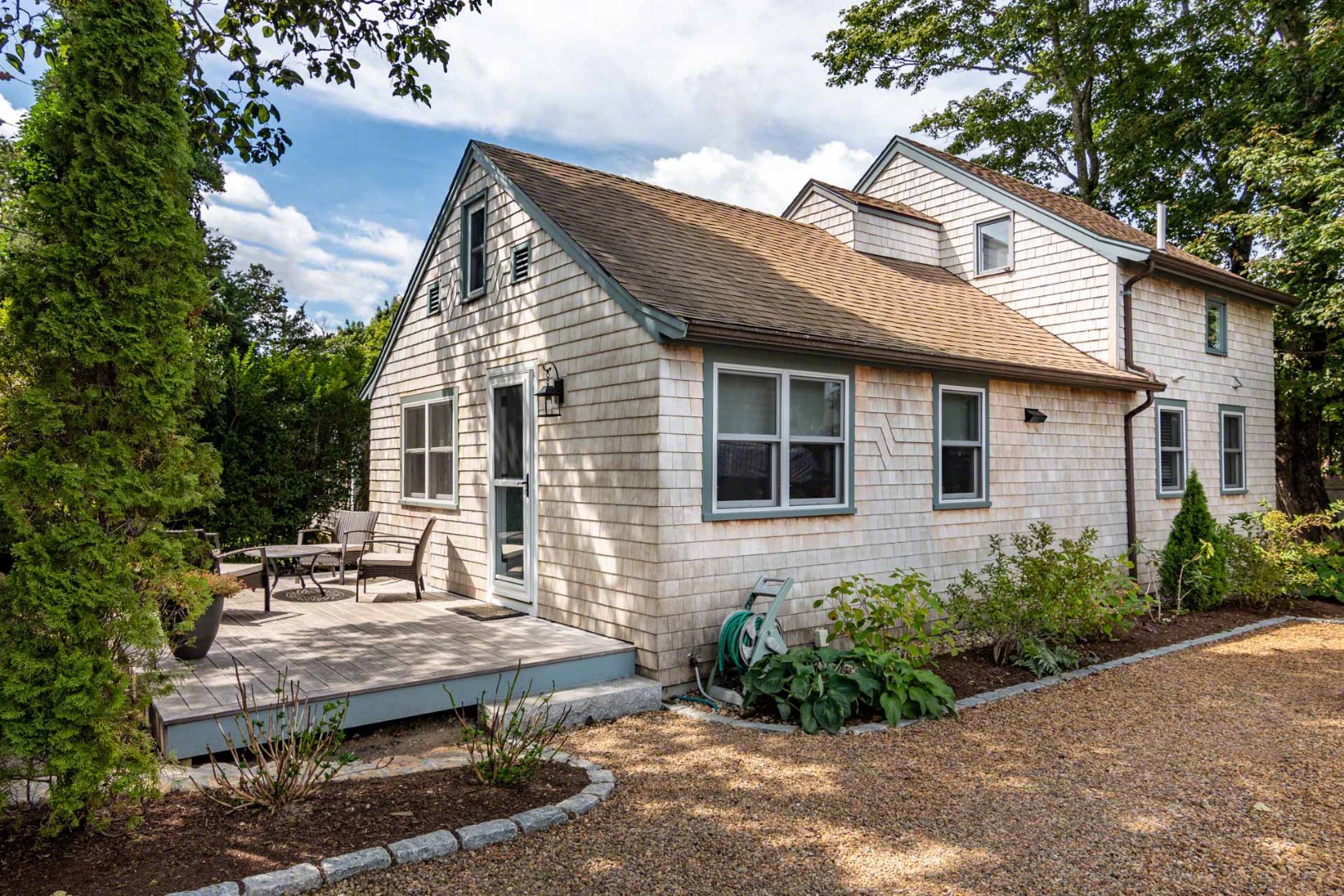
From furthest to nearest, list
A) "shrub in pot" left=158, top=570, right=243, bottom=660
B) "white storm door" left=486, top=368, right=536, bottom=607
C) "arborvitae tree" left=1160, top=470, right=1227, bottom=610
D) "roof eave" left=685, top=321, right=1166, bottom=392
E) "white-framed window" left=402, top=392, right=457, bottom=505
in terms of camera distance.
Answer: "arborvitae tree" left=1160, top=470, right=1227, bottom=610 → "white-framed window" left=402, top=392, right=457, bottom=505 → "white storm door" left=486, top=368, right=536, bottom=607 → "roof eave" left=685, top=321, right=1166, bottom=392 → "shrub in pot" left=158, top=570, right=243, bottom=660

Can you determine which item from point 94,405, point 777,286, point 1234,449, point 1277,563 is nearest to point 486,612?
point 777,286

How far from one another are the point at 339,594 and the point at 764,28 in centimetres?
1037

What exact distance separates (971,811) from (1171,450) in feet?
29.9

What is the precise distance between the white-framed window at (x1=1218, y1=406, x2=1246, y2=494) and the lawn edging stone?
1219 cm

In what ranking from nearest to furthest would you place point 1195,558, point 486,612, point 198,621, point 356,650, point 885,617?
point 198,621, point 356,650, point 885,617, point 486,612, point 1195,558

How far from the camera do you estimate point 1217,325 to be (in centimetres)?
1244

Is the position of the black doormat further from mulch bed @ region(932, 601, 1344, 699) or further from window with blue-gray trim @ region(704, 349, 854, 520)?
mulch bed @ region(932, 601, 1344, 699)

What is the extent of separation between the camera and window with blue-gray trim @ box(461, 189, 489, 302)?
891cm

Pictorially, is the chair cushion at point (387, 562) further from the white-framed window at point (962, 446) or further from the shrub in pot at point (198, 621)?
the white-framed window at point (962, 446)

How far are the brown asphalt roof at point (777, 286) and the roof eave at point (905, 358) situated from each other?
13mm

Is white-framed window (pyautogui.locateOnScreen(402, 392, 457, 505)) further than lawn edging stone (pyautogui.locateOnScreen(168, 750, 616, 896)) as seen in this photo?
Yes

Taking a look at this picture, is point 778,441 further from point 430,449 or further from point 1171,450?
point 1171,450

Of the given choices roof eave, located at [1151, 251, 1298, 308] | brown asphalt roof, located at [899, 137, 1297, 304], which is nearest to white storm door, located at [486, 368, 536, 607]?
brown asphalt roof, located at [899, 137, 1297, 304]

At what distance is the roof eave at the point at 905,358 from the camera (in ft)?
20.6
